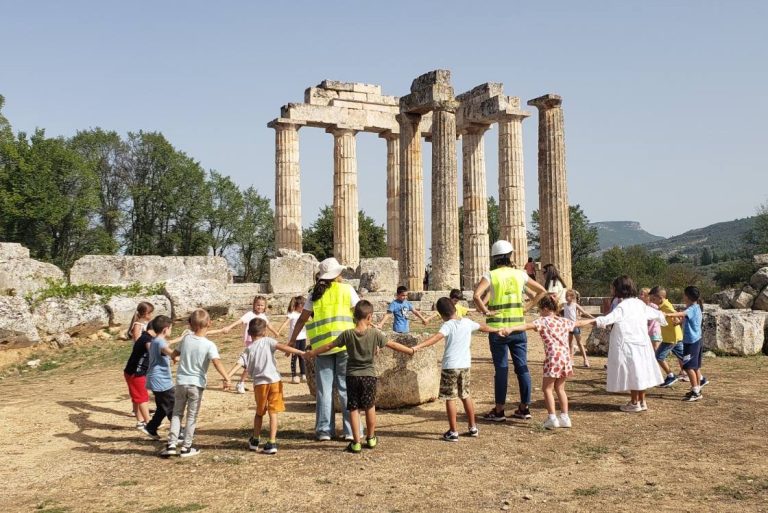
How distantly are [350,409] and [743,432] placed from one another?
4.44 m

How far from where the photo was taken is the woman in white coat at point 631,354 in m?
9.12

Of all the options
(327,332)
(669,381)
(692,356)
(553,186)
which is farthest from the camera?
(553,186)

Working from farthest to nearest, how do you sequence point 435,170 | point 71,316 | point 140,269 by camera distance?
point 435,170
point 140,269
point 71,316

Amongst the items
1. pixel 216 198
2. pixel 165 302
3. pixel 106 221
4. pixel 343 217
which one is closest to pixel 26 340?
pixel 165 302

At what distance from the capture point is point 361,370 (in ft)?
24.9

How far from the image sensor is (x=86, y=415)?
10.2 metres

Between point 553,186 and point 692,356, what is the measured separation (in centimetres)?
1788

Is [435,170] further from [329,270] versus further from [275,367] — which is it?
[275,367]

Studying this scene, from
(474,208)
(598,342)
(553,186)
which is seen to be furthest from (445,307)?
(474,208)

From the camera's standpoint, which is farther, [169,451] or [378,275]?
[378,275]

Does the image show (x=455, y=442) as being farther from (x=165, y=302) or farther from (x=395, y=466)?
(x=165, y=302)

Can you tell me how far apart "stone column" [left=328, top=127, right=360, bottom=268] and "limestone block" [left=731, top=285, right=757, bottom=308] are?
1571 centimetres

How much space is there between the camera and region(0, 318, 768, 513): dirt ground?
6.02m

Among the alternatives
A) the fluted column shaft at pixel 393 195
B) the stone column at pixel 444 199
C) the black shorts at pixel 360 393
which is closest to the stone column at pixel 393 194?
the fluted column shaft at pixel 393 195
